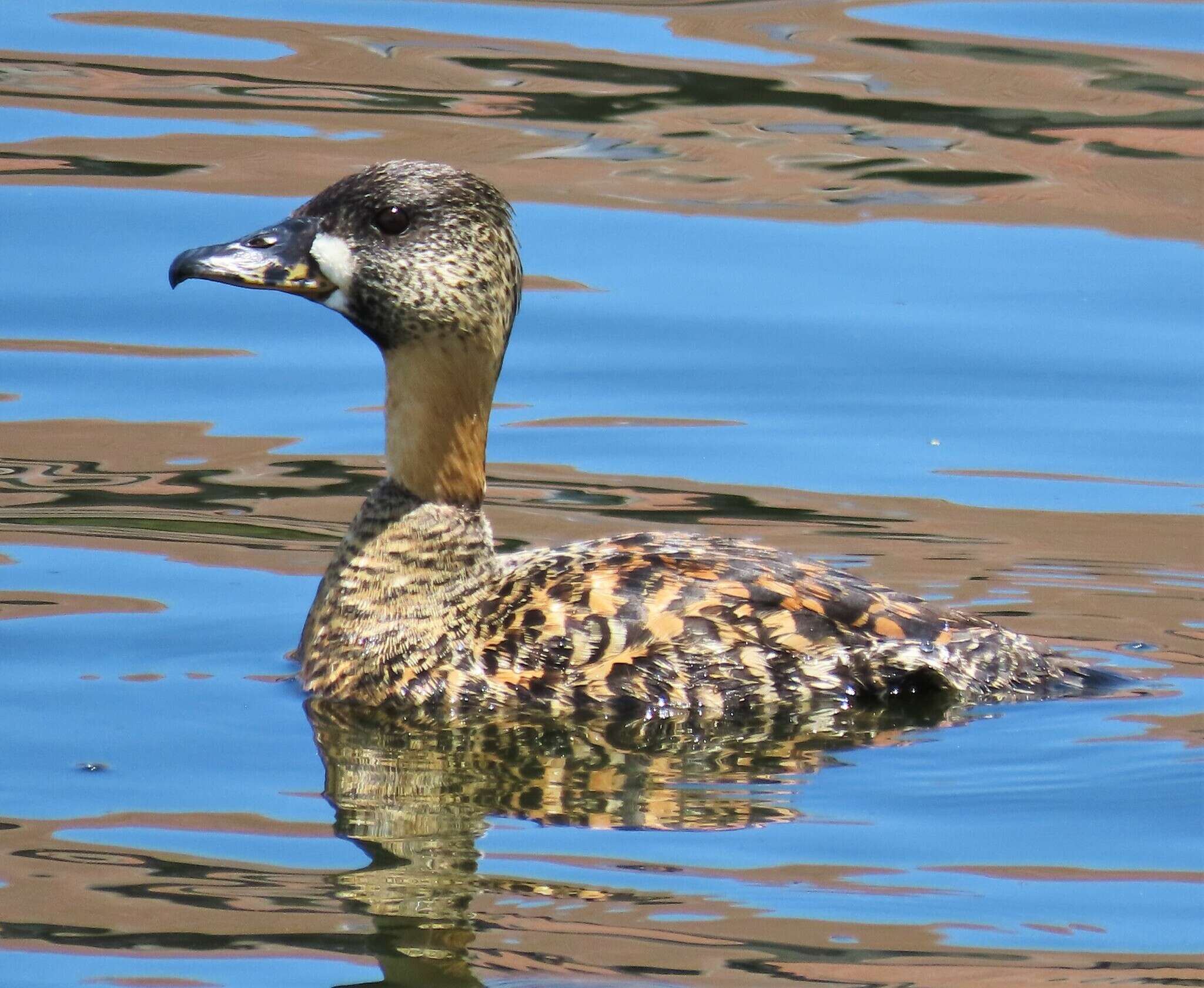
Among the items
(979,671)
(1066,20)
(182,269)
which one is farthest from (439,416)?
(1066,20)

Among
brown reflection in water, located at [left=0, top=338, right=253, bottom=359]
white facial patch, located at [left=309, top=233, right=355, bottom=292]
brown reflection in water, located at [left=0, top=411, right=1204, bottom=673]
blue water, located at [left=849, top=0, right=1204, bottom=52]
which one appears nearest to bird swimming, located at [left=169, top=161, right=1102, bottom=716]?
white facial patch, located at [left=309, top=233, right=355, bottom=292]

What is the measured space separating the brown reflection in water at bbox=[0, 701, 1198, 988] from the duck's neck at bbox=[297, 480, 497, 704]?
414 millimetres

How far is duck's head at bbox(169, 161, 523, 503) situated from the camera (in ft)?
25.6

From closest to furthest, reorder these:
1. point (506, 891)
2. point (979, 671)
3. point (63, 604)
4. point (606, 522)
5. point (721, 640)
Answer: point (506, 891) → point (721, 640) → point (979, 671) → point (63, 604) → point (606, 522)

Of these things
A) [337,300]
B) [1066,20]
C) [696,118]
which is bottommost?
[337,300]

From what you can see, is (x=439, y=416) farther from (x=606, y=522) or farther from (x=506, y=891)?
(x=506, y=891)

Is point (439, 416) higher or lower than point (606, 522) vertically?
higher

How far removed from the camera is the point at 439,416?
26.1 ft

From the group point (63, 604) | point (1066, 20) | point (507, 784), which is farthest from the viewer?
point (1066, 20)

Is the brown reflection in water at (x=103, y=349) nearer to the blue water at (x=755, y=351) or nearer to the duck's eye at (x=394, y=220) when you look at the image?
the blue water at (x=755, y=351)

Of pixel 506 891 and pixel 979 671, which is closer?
pixel 506 891

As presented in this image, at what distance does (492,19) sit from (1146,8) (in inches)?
165

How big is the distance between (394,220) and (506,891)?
2.47 meters

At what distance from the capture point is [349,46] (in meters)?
15.5
